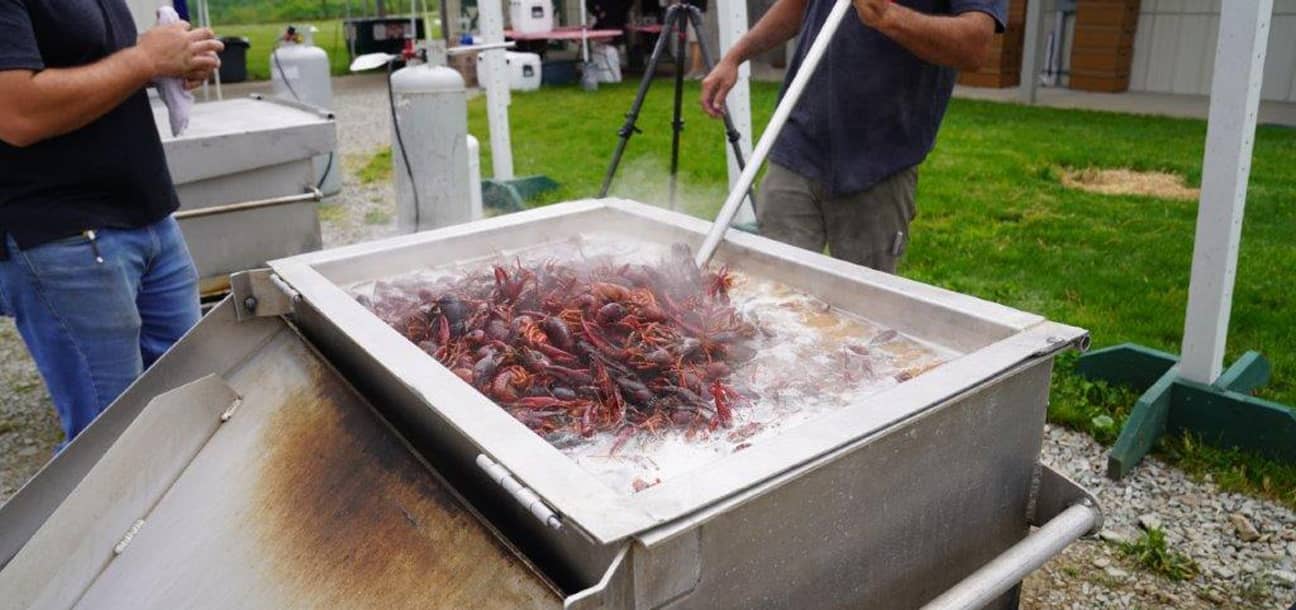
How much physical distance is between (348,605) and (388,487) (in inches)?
9.1

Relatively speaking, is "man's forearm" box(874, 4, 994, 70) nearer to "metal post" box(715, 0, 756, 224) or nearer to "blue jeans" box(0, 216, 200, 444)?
"blue jeans" box(0, 216, 200, 444)

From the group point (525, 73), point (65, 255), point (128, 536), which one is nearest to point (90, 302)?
point (65, 255)

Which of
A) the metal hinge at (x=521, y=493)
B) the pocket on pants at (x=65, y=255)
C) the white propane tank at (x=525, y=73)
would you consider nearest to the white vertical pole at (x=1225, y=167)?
the metal hinge at (x=521, y=493)

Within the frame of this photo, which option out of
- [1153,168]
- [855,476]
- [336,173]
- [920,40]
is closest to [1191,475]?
[920,40]

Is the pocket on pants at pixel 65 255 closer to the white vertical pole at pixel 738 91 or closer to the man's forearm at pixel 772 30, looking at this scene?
the man's forearm at pixel 772 30

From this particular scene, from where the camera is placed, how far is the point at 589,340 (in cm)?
200

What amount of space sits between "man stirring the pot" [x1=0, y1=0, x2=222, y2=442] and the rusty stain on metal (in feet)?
3.16

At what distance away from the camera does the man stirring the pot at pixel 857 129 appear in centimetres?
288

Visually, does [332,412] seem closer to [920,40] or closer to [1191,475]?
[920,40]

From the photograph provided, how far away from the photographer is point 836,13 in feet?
8.16

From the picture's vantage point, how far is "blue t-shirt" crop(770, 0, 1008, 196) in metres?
2.89

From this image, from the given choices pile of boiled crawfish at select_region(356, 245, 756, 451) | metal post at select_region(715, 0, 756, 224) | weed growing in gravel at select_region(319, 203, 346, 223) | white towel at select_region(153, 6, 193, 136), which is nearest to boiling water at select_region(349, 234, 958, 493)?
pile of boiled crawfish at select_region(356, 245, 756, 451)

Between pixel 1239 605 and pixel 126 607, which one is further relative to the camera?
pixel 1239 605

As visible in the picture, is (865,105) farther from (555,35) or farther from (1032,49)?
(555,35)
